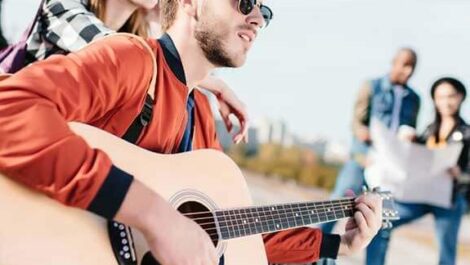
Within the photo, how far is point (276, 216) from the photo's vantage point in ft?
4.99

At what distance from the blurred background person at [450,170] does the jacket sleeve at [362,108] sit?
338 millimetres

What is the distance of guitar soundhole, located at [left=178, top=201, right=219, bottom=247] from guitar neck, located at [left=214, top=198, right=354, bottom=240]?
0.04 feet

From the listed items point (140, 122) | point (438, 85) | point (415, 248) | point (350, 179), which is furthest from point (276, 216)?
point (415, 248)

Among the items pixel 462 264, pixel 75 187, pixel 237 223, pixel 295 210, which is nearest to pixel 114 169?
pixel 75 187

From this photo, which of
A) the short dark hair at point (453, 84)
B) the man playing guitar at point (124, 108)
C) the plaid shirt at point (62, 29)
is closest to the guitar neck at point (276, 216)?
the man playing guitar at point (124, 108)

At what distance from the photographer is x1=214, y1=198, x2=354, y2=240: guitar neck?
4.63 ft

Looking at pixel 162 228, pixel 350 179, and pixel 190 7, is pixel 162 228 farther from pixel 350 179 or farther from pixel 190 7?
→ pixel 350 179

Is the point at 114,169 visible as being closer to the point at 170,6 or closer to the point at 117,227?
the point at 117,227

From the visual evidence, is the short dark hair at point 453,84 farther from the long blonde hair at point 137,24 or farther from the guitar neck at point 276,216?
the long blonde hair at point 137,24

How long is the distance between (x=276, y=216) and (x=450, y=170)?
9.00ft

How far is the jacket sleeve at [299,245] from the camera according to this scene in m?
1.66

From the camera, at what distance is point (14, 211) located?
1.10 metres

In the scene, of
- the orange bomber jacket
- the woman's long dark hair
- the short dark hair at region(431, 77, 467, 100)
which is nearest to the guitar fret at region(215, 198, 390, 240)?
the orange bomber jacket

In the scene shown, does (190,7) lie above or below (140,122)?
above
